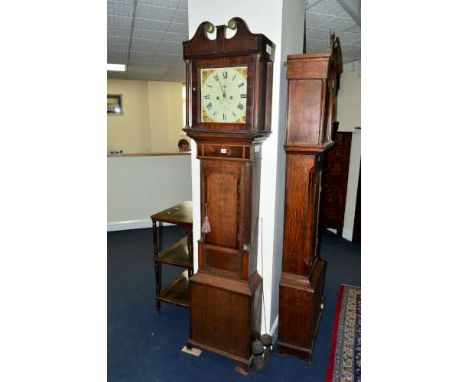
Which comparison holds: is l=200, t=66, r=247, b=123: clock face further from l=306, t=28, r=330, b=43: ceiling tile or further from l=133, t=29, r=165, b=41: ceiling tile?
l=133, t=29, r=165, b=41: ceiling tile

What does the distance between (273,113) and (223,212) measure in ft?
2.15

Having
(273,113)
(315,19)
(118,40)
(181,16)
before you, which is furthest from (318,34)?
(118,40)

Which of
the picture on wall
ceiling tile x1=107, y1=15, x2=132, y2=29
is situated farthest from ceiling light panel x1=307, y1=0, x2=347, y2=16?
the picture on wall

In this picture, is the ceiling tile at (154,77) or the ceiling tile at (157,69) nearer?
the ceiling tile at (157,69)

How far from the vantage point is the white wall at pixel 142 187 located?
4.39 meters

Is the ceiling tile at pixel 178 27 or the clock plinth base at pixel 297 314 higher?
the ceiling tile at pixel 178 27

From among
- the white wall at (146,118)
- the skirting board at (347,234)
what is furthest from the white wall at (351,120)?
the white wall at (146,118)

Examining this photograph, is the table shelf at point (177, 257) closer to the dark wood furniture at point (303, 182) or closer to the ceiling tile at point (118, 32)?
the dark wood furniture at point (303, 182)

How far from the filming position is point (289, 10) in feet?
6.11

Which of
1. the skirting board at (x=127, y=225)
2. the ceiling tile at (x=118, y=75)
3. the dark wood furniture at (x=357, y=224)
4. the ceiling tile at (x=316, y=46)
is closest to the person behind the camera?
the ceiling tile at (x=316, y=46)

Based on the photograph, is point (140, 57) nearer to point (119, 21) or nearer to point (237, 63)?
point (119, 21)

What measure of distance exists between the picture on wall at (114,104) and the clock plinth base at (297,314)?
6.14m
